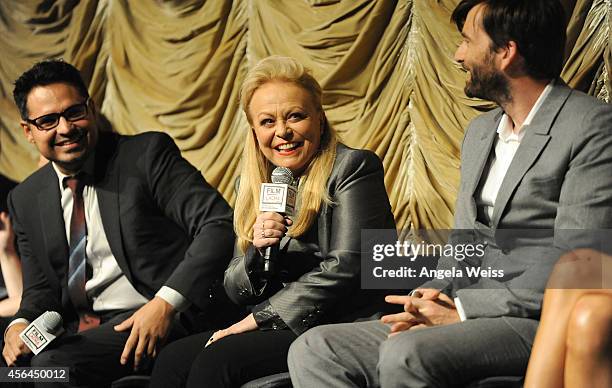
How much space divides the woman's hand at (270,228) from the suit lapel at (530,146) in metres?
0.58

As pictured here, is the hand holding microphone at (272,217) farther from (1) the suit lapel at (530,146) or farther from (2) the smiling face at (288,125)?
(1) the suit lapel at (530,146)

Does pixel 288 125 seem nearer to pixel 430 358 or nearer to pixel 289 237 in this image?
pixel 289 237

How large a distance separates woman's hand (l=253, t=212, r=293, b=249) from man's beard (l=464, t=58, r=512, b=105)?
67 centimetres

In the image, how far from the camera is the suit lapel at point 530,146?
2453 millimetres

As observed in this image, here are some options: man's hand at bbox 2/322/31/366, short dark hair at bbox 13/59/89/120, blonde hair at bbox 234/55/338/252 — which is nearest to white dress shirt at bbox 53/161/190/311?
man's hand at bbox 2/322/31/366

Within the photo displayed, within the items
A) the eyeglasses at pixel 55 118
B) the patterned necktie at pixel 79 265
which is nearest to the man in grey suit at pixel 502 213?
the patterned necktie at pixel 79 265

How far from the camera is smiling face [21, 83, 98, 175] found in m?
3.26

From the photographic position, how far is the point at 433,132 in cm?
386

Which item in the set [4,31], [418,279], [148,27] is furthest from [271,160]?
[4,31]

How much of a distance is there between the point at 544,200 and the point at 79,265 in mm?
1655

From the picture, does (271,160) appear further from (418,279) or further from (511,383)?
(511,383)

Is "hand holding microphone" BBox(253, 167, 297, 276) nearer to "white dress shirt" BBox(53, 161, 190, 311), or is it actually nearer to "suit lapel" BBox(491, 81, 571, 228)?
"suit lapel" BBox(491, 81, 571, 228)

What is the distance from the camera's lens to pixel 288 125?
287 cm

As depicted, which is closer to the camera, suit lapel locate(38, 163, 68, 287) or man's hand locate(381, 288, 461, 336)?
man's hand locate(381, 288, 461, 336)
